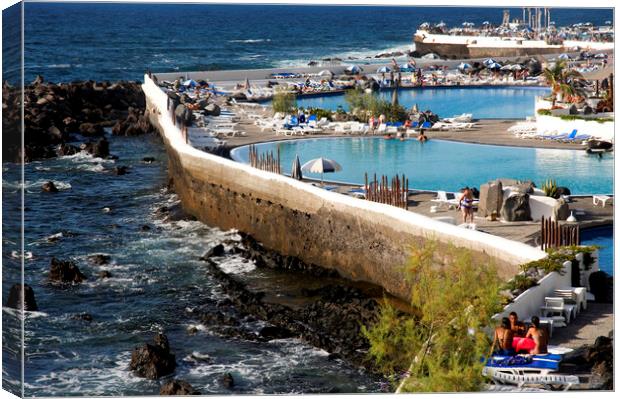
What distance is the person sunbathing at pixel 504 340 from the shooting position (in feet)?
63.5

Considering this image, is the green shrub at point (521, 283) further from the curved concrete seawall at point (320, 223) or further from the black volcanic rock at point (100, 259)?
the black volcanic rock at point (100, 259)

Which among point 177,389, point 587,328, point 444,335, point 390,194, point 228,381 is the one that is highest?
point 444,335

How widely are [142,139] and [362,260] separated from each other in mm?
28001

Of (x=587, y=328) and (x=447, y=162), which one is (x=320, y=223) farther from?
(x=587, y=328)

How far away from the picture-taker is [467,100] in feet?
182

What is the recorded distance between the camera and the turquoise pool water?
5025 centimetres

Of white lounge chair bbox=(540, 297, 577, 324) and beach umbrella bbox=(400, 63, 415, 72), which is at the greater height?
beach umbrella bbox=(400, 63, 415, 72)

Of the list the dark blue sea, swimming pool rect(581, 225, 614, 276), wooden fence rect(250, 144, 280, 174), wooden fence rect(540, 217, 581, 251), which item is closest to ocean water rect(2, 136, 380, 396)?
the dark blue sea

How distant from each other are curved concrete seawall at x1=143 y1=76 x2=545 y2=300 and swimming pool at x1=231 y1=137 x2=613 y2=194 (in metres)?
2.40

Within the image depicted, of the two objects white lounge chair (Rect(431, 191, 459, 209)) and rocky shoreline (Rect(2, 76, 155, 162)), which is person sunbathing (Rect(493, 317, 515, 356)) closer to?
white lounge chair (Rect(431, 191, 459, 209))

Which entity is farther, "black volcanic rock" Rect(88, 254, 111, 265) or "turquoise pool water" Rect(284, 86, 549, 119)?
"turquoise pool water" Rect(284, 86, 549, 119)

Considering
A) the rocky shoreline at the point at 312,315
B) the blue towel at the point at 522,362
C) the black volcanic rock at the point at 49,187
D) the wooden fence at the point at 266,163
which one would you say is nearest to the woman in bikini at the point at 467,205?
the rocky shoreline at the point at 312,315

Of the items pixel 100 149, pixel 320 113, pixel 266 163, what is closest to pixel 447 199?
pixel 266 163

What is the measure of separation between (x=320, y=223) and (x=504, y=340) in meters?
11.9
